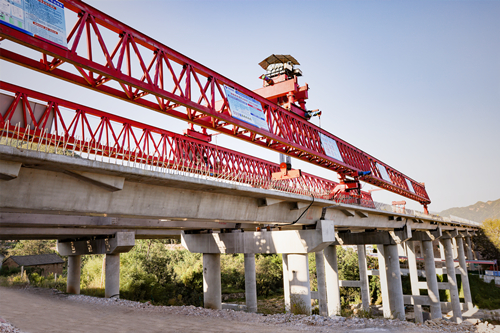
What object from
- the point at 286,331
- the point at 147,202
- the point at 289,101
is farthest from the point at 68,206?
the point at 289,101

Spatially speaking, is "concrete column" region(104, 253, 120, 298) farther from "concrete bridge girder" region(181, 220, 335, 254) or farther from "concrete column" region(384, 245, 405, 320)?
"concrete column" region(384, 245, 405, 320)

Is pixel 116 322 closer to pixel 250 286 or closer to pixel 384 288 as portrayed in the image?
pixel 250 286

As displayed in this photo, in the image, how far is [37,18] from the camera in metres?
8.95

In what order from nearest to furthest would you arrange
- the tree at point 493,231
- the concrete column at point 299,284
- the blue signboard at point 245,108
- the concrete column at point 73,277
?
the blue signboard at point 245,108
the concrete column at point 299,284
the concrete column at point 73,277
the tree at point 493,231

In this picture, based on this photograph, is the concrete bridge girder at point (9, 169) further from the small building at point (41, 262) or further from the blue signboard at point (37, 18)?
the small building at point (41, 262)

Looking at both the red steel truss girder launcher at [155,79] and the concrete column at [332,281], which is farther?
the concrete column at [332,281]

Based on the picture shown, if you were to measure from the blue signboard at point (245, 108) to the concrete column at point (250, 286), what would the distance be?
41.6ft

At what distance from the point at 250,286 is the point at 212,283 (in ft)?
19.1

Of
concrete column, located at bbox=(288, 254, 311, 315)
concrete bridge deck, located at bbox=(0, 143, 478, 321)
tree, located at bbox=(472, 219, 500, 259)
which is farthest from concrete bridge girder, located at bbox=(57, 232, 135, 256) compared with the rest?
tree, located at bbox=(472, 219, 500, 259)

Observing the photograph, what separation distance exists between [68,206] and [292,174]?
40.0 feet

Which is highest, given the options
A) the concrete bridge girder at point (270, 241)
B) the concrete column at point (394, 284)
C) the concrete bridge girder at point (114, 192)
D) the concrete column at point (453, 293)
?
the concrete bridge girder at point (114, 192)

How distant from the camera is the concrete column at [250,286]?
77.1 feet

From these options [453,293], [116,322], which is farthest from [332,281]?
[453,293]

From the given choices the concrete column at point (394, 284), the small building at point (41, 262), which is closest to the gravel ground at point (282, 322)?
the concrete column at point (394, 284)
